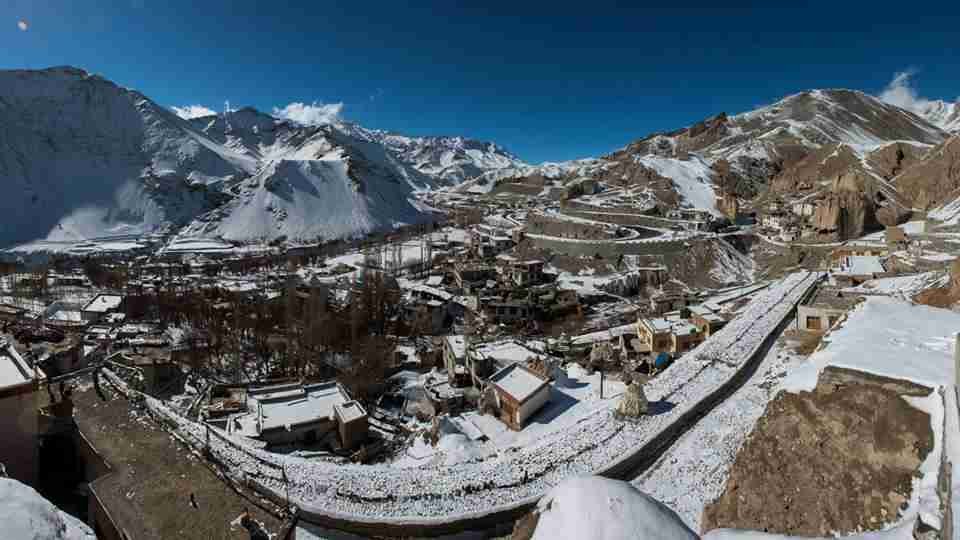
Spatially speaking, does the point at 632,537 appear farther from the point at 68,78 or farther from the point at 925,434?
the point at 68,78

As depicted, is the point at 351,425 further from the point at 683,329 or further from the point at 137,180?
the point at 137,180

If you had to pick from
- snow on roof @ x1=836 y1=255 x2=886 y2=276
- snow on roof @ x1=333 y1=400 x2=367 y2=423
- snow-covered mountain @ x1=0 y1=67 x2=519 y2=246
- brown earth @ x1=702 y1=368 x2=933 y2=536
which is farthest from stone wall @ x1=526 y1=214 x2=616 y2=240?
snow-covered mountain @ x1=0 y1=67 x2=519 y2=246

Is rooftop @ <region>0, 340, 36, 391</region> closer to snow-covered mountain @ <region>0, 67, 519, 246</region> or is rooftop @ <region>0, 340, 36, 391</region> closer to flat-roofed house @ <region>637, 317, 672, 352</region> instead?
flat-roofed house @ <region>637, 317, 672, 352</region>

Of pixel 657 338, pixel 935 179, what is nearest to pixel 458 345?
pixel 657 338

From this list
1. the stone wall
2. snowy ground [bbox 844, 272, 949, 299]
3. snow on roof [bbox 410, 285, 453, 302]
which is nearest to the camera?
snowy ground [bbox 844, 272, 949, 299]

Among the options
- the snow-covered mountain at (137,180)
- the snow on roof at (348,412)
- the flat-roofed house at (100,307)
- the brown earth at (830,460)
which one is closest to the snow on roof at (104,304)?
the flat-roofed house at (100,307)

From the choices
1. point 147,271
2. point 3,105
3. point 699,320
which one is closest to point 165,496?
point 699,320
